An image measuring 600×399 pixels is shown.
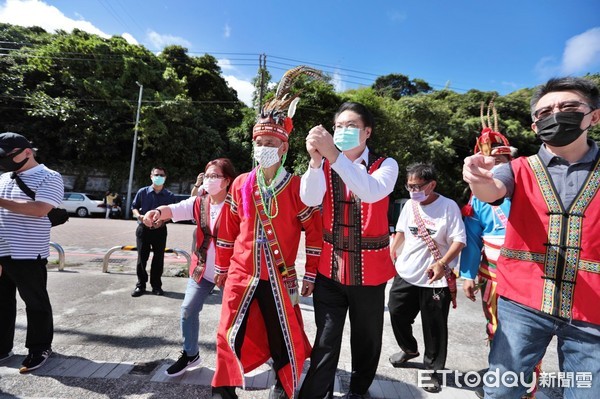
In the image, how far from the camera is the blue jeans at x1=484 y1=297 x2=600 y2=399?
154 centimetres

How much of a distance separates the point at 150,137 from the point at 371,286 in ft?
67.2

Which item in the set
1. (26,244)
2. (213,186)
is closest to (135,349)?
(26,244)

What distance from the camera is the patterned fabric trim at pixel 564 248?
1596 mm

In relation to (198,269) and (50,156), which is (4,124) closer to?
(50,156)

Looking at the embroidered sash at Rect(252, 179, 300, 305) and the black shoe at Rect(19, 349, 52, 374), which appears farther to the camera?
the black shoe at Rect(19, 349, 52, 374)

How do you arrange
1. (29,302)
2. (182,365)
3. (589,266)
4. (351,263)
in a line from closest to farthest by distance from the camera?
(589,266)
(351,263)
(182,365)
(29,302)

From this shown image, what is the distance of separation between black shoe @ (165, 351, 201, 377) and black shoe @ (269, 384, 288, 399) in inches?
32.2

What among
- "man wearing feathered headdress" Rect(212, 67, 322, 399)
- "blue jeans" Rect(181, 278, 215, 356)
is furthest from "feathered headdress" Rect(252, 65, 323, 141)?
"blue jeans" Rect(181, 278, 215, 356)

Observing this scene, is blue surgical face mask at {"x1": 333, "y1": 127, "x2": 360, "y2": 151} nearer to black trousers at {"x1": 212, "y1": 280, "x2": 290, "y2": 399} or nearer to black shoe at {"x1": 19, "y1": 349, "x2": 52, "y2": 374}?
black trousers at {"x1": 212, "y1": 280, "x2": 290, "y2": 399}

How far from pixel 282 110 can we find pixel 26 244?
2.49 meters

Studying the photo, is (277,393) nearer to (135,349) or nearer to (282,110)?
(135,349)

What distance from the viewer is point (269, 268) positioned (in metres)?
2.31

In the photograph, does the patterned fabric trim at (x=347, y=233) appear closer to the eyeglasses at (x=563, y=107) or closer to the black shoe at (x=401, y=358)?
the eyeglasses at (x=563, y=107)

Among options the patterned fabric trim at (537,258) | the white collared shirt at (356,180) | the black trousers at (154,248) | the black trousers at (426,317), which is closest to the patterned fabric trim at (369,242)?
the white collared shirt at (356,180)
